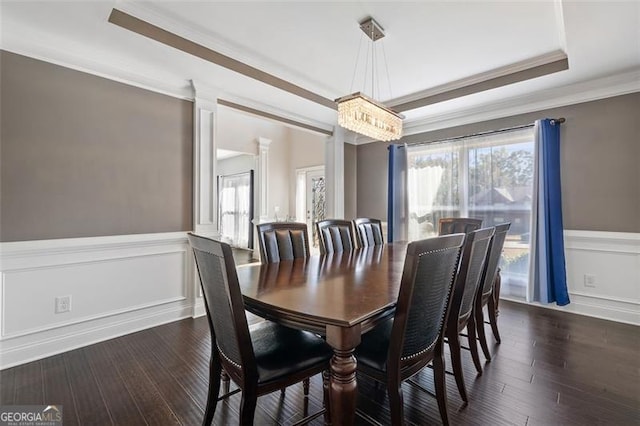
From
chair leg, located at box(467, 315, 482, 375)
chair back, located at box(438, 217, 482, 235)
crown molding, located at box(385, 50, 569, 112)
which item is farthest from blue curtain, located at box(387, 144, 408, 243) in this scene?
chair leg, located at box(467, 315, 482, 375)

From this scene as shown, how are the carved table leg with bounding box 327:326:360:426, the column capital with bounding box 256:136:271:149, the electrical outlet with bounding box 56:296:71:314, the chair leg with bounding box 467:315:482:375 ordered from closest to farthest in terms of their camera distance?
the carved table leg with bounding box 327:326:360:426 → the chair leg with bounding box 467:315:482:375 → the electrical outlet with bounding box 56:296:71:314 → the column capital with bounding box 256:136:271:149

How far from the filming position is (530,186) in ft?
11.4

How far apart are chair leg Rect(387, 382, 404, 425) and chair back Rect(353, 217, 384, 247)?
6.13ft

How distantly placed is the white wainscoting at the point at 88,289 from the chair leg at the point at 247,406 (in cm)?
211

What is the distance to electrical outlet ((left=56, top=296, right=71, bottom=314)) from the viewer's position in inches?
93.5

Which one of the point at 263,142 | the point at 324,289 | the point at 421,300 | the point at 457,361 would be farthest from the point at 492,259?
the point at 263,142

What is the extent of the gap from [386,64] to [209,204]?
238cm

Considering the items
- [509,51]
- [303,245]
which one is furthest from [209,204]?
[509,51]

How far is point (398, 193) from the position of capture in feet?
15.0

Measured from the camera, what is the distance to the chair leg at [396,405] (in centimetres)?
126

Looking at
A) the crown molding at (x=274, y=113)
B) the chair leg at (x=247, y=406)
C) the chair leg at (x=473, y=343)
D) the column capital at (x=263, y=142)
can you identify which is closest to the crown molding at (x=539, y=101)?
the crown molding at (x=274, y=113)

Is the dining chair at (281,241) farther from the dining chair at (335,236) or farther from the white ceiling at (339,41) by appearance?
the white ceiling at (339,41)

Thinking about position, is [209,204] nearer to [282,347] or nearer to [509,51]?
[282,347]

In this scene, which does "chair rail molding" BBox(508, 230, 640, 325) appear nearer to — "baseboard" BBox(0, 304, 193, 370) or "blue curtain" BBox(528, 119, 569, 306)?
"blue curtain" BBox(528, 119, 569, 306)
